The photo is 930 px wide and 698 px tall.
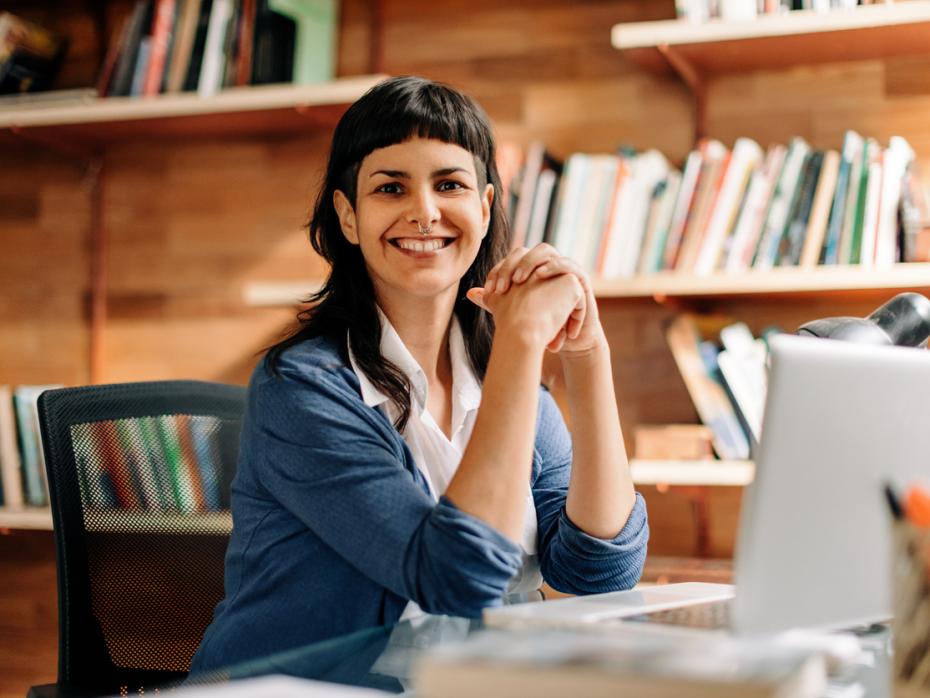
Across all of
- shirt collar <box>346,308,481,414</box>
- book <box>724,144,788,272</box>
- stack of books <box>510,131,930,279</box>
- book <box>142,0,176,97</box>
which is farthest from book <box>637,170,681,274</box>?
book <box>142,0,176,97</box>

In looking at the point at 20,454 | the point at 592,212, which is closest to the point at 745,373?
the point at 592,212

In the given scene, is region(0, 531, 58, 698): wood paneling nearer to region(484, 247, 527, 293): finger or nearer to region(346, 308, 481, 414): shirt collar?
region(346, 308, 481, 414): shirt collar

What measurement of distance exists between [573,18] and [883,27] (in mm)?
712

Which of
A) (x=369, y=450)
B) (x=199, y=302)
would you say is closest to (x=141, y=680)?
(x=369, y=450)

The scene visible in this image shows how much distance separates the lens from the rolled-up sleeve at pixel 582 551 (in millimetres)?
1380

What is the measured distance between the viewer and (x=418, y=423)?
4.57 feet

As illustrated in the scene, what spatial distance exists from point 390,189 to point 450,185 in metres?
0.08

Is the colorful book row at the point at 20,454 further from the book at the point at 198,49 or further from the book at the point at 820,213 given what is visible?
the book at the point at 820,213

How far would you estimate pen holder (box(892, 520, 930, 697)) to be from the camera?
0.77 metres

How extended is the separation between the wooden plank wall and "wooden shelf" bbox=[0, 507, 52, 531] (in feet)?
1.17

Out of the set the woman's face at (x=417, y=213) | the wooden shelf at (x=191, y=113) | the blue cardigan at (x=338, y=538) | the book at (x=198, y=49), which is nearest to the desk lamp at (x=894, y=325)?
the blue cardigan at (x=338, y=538)

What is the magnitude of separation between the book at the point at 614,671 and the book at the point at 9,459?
213cm

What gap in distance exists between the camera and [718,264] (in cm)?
221

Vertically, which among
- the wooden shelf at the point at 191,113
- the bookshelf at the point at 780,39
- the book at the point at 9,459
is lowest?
the book at the point at 9,459
